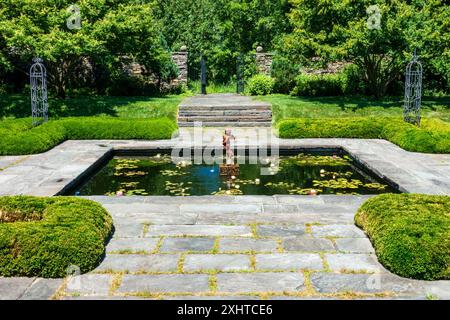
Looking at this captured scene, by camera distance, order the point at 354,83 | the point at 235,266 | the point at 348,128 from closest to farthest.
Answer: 1. the point at 235,266
2. the point at 348,128
3. the point at 354,83

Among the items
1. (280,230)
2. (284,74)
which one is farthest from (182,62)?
(280,230)

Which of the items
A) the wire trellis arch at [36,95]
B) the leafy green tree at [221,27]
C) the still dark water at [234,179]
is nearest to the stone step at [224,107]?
the wire trellis arch at [36,95]

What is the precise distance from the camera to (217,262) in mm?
6945

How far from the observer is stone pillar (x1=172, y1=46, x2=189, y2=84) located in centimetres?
2773

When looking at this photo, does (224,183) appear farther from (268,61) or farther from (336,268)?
(268,61)

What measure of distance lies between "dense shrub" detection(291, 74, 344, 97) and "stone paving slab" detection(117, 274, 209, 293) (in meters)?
19.7

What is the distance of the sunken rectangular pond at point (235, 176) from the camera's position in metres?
11.7

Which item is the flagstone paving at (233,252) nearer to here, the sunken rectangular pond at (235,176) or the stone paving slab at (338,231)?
the stone paving slab at (338,231)

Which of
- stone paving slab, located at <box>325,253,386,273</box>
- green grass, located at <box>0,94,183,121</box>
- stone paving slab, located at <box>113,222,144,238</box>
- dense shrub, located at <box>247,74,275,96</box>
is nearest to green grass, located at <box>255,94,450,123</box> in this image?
dense shrub, located at <box>247,74,275,96</box>

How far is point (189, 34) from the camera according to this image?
30.7 metres

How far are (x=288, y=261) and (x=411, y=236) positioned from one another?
1541 mm

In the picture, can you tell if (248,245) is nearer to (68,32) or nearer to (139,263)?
(139,263)

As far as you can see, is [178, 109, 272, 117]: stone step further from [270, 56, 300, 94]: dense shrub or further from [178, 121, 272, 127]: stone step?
[270, 56, 300, 94]: dense shrub

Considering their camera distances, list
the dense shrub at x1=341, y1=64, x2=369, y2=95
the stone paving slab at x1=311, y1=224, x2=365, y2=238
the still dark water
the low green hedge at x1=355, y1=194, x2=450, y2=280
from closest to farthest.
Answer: the low green hedge at x1=355, y1=194, x2=450, y2=280, the stone paving slab at x1=311, y1=224, x2=365, y2=238, the still dark water, the dense shrub at x1=341, y1=64, x2=369, y2=95
